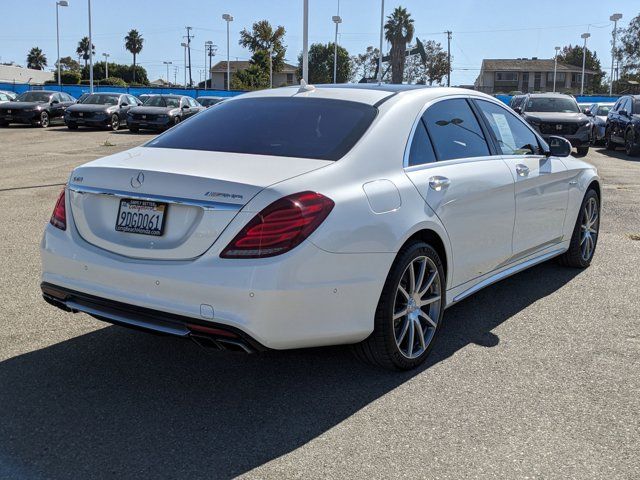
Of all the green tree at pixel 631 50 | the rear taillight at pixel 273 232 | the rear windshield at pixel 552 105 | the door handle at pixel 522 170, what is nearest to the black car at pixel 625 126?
the rear windshield at pixel 552 105

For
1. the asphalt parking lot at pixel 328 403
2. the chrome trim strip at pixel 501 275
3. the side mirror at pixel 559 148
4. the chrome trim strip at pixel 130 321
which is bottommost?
the asphalt parking lot at pixel 328 403

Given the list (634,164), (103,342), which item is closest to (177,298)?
(103,342)

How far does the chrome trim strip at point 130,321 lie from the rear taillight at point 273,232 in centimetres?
43

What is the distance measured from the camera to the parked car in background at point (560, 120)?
20.6 metres

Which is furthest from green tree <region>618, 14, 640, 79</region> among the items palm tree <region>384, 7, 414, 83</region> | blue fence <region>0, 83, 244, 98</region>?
blue fence <region>0, 83, 244, 98</region>

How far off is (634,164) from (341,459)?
18.1 m

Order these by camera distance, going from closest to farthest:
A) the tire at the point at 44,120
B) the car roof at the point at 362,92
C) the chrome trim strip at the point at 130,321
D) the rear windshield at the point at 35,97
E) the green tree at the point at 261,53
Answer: the chrome trim strip at the point at 130,321
the car roof at the point at 362,92
the tire at the point at 44,120
the rear windshield at the point at 35,97
the green tree at the point at 261,53

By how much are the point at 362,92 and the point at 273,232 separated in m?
1.64

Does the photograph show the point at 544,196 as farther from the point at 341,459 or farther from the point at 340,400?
the point at 341,459

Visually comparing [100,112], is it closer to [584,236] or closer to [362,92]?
[584,236]

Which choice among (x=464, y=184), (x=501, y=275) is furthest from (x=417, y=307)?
(x=501, y=275)

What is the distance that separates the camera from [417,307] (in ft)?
13.9

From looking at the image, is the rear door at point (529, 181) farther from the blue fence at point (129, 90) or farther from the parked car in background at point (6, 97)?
the blue fence at point (129, 90)

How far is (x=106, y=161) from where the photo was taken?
407cm
